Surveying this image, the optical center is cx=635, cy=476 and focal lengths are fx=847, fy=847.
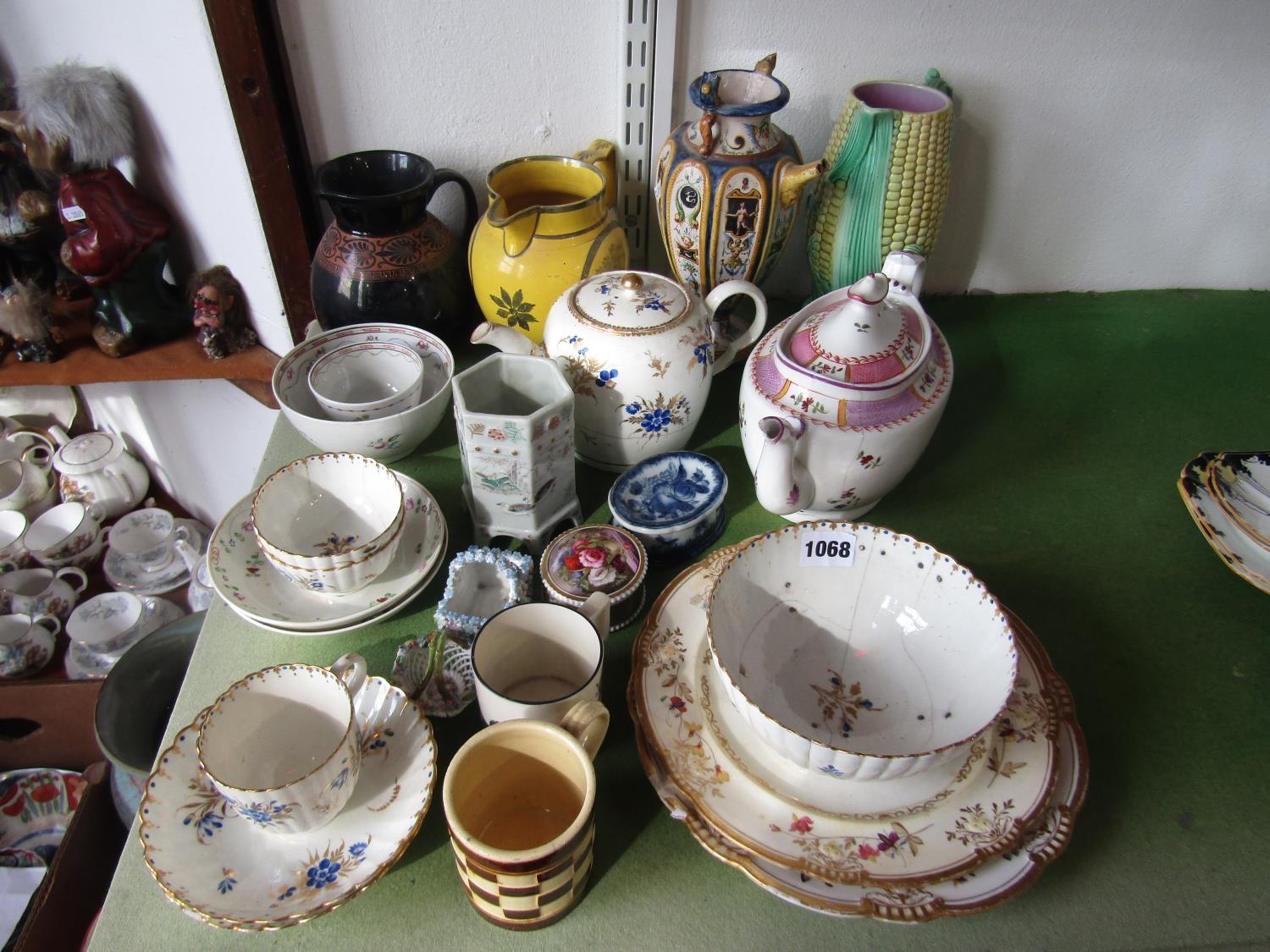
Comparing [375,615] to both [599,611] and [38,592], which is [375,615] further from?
[38,592]

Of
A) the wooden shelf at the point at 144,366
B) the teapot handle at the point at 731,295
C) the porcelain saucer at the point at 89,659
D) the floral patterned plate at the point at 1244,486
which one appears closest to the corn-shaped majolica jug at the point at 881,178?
the teapot handle at the point at 731,295

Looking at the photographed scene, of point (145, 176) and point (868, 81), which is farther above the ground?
point (868, 81)

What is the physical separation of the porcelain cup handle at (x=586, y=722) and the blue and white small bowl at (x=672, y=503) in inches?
9.7

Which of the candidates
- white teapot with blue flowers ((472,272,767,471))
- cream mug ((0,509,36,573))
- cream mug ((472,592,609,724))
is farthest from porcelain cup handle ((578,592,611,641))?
cream mug ((0,509,36,573))

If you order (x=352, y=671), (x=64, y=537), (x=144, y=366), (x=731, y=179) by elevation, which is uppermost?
(x=731, y=179)

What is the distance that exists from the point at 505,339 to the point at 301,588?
319 mm

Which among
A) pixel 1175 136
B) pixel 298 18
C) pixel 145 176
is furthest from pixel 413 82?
pixel 1175 136

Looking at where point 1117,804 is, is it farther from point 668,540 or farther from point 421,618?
point 421,618

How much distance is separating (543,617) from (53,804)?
1.18m

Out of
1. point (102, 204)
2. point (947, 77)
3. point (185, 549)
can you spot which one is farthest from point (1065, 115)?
point (185, 549)

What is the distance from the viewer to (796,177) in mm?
918

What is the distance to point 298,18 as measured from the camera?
3.18ft

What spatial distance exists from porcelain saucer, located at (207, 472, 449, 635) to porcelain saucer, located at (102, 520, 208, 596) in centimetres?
90

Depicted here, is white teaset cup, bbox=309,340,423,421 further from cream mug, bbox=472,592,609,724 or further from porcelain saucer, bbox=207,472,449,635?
cream mug, bbox=472,592,609,724
